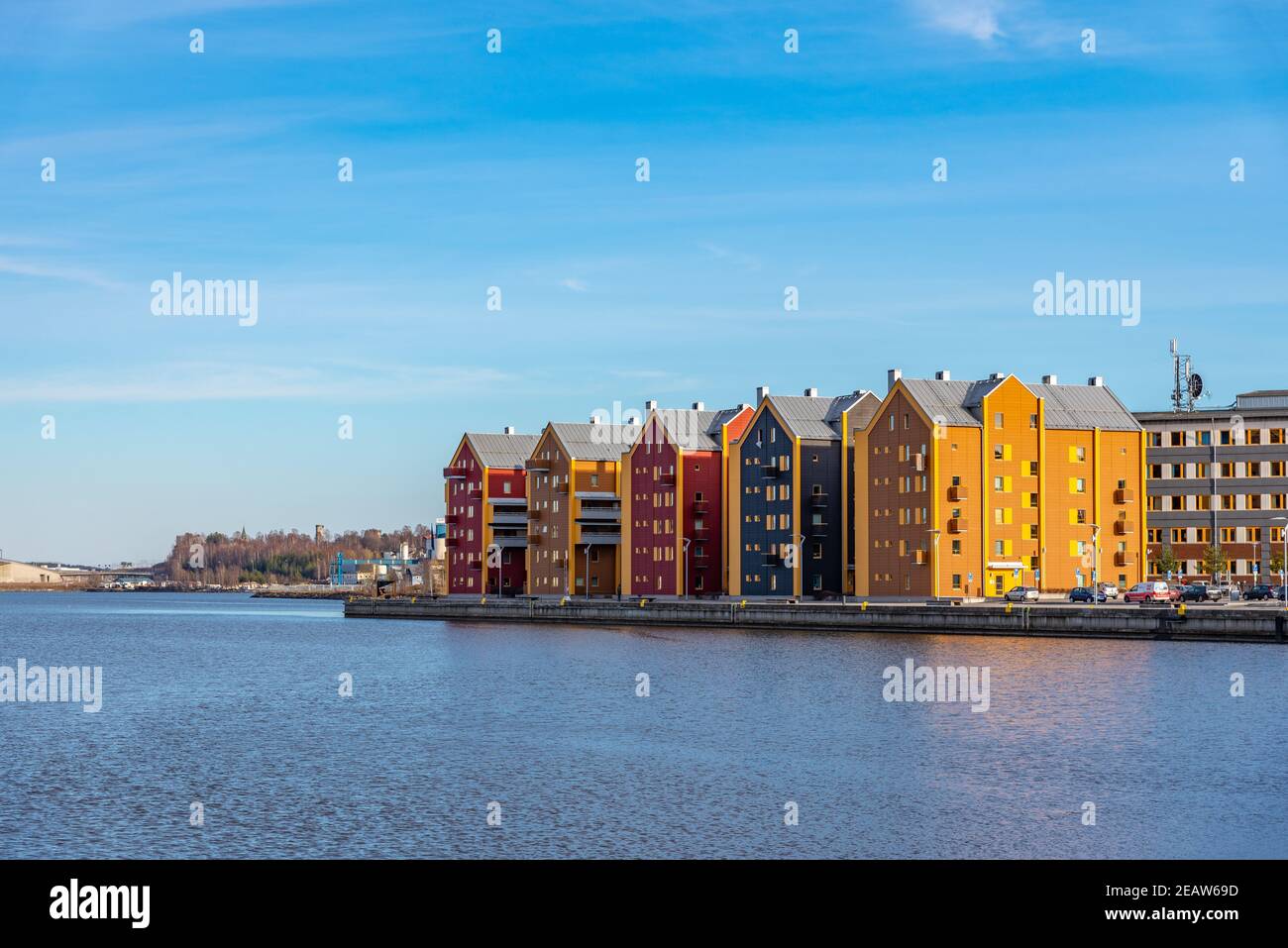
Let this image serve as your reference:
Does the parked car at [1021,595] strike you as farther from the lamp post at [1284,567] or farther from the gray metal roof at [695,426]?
the gray metal roof at [695,426]

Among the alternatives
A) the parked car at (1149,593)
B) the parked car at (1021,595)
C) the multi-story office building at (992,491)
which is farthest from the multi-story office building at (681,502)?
the parked car at (1149,593)

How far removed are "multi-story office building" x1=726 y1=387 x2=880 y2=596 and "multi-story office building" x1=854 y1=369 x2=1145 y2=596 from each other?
6583 millimetres

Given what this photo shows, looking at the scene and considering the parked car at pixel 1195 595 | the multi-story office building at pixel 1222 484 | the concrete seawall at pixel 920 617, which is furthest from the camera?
the multi-story office building at pixel 1222 484

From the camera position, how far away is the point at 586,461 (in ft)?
545

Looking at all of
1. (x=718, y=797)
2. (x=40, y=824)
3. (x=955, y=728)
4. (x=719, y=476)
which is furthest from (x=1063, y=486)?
(x=40, y=824)

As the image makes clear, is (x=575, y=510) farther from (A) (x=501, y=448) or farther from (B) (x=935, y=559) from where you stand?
(B) (x=935, y=559)

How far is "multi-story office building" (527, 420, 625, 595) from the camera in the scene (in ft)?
539

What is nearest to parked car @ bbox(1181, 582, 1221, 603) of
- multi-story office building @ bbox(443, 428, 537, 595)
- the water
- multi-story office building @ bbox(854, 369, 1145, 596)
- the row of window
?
multi-story office building @ bbox(854, 369, 1145, 596)

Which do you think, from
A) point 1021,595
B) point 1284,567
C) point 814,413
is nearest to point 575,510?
point 814,413

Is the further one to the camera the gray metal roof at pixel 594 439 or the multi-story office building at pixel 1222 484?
the gray metal roof at pixel 594 439

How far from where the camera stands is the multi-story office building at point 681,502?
492 feet

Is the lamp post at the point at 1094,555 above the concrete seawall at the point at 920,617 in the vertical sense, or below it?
above

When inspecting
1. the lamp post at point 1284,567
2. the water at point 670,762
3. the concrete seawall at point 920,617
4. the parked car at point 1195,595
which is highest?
the lamp post at point 1284,567

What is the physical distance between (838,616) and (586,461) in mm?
56309
